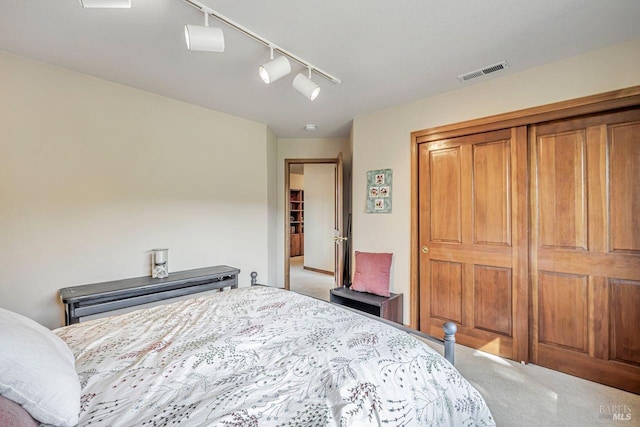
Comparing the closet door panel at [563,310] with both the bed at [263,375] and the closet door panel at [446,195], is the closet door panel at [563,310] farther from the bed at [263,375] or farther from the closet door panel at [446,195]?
the bed at [263,375]

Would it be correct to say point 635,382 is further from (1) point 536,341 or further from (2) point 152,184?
(2) point 152,184

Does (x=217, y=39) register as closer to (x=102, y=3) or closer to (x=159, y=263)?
(x=102, y=3)

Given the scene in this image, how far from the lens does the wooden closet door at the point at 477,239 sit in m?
2.41

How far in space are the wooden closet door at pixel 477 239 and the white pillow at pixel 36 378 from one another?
9.34ft

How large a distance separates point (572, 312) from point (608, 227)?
71 centimetres

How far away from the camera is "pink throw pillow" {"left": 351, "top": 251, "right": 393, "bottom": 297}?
300cm

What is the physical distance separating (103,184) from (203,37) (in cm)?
177

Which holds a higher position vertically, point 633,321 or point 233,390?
point 233,390

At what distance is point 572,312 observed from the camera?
7.19ft

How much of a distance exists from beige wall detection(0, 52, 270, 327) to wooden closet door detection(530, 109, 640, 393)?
3095mm

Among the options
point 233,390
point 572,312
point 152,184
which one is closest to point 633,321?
point 572,312

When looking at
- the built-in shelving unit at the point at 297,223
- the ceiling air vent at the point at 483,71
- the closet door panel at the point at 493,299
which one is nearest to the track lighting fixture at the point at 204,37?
the ceiling air vent at the point at 483,71

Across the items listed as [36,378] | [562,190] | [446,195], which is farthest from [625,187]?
[36,378]

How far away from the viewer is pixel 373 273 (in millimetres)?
3062
